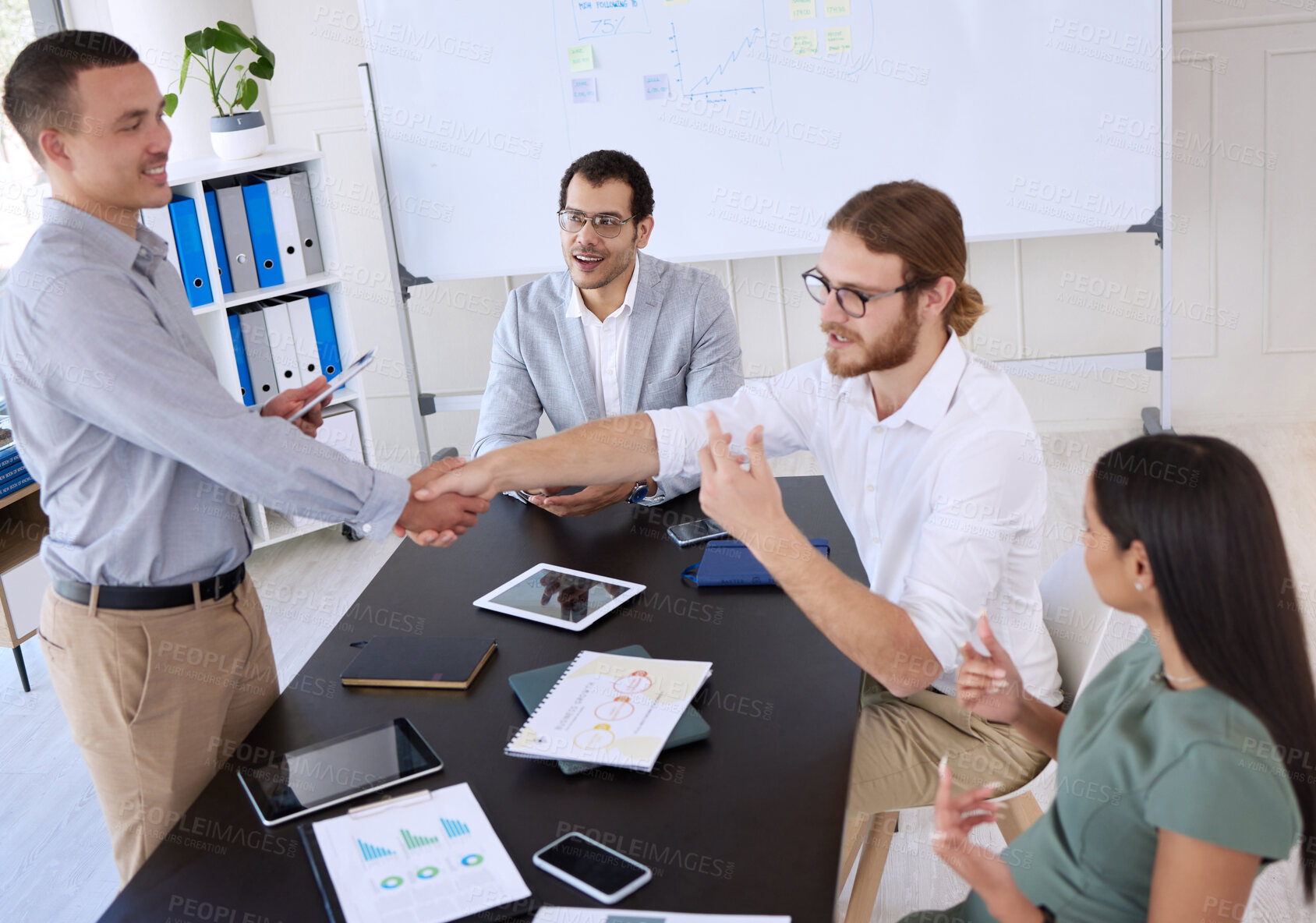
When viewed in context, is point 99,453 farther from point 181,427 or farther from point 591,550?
point 591,550

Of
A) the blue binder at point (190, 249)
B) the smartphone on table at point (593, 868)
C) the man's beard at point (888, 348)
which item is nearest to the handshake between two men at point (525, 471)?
the man's beard at point (888, 348)

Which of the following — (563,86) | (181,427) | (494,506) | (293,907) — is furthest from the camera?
(563,86)

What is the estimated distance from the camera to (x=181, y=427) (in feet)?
5.24

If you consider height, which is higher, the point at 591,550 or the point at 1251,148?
the point at 1251,148

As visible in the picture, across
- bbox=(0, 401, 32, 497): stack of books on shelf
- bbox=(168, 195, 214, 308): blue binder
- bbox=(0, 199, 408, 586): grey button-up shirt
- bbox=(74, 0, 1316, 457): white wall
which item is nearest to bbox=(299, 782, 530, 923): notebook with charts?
bbox=(0, 199, 408, 586): grey button-up shirt

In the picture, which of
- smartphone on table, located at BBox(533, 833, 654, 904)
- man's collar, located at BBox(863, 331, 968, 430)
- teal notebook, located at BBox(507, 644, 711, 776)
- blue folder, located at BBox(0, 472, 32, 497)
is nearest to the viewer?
smartphone on table, located at BBox(533, 833, 654, 904)

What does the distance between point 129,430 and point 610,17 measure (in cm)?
260

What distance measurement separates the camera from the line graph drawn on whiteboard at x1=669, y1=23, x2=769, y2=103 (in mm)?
3674

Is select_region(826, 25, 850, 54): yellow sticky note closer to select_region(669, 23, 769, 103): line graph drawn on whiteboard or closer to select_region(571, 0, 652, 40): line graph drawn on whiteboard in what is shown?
select_region(669, 23, 769, 103): line graph drawn on whiteboard

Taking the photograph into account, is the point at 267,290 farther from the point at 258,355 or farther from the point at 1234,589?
the point at 1234,589

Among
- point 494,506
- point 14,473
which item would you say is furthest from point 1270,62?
point 14,473

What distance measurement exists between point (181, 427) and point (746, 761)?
0.91 metres

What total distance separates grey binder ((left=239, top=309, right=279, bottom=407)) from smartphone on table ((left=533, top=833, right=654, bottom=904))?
9.26 ft

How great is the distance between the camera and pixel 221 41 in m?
3.52
